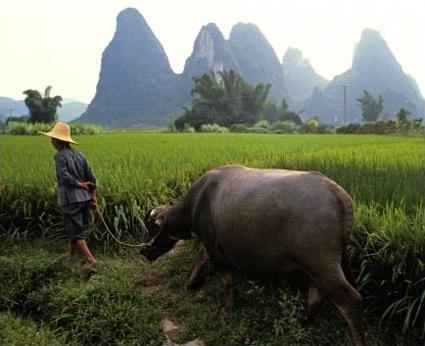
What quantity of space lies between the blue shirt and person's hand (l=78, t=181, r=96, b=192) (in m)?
0.03

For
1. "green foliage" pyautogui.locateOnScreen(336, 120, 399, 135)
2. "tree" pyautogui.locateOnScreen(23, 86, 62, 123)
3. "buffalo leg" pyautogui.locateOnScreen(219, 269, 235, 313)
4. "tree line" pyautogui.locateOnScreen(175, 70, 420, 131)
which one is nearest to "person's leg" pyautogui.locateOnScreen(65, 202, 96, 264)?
"buffalo leg" pyautogui.locateOnScreen(219, 269, 235, 313)

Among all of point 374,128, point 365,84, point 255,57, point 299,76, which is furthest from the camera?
point 299,76

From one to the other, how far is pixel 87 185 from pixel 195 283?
4.39 ft

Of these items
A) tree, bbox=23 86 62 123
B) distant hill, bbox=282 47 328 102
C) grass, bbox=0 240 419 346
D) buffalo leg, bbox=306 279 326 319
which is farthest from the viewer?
distant hill, bbox=282 47 328 102

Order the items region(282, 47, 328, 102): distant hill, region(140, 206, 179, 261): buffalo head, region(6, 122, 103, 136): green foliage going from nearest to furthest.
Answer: region(140, 206, 179, 261): buffalo head → region(6, 122, 103, 136): green foliage → region(282, 47, 328, 102): distant hill

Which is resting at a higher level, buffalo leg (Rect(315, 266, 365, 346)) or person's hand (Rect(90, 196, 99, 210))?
person's hand (Rect(90, 196, 99, 210))

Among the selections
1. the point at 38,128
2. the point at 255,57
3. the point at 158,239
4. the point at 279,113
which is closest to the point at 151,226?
the point at 158,239

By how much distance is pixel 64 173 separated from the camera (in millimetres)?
4164

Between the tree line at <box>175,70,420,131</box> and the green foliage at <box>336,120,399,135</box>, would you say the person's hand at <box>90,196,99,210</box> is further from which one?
the tree line at <box>175,70,420,131</box>

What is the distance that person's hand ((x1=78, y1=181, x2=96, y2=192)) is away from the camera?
424cm

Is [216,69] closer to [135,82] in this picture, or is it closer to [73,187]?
[135,82]

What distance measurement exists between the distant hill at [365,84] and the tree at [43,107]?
37.0m

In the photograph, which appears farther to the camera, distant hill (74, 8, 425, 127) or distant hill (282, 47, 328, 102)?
distant hill (282, 47, 328, 102)

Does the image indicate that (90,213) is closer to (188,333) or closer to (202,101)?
(188,333)
